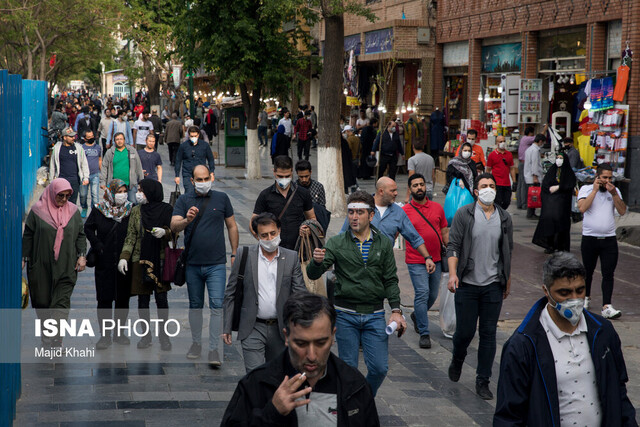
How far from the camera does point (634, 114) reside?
62.4ft

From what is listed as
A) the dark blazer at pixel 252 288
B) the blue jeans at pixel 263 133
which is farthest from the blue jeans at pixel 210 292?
the blue jeans at pixel 263 133

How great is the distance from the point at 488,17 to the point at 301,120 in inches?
304

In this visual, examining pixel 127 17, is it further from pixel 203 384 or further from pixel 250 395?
pixel 250 395

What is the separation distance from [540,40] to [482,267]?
17184 millimetres

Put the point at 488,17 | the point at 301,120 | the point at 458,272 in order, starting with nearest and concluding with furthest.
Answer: the point at 458,272
the point at 488,17
the point at 301,120

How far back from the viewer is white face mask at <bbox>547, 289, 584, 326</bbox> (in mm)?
4355

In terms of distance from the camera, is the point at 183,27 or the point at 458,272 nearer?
the point at 458,272

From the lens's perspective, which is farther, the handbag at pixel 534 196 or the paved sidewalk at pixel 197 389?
the handbag at pixel 534 196

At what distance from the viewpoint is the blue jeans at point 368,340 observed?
6.74 m

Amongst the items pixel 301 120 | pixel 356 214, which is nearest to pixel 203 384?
pixel 356 214

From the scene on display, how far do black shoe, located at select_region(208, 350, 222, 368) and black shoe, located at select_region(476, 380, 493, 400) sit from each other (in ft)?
7.66

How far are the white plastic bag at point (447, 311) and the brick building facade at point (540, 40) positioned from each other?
10483mm

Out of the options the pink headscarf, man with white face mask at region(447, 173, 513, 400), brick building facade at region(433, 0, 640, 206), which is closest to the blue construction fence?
the pink headscarf

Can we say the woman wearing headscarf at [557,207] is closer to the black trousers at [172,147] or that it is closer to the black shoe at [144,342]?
the black shoe at [144,342]
